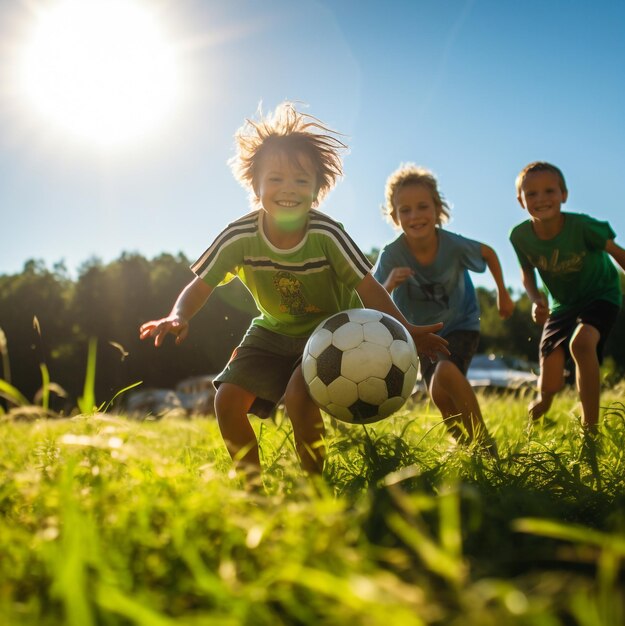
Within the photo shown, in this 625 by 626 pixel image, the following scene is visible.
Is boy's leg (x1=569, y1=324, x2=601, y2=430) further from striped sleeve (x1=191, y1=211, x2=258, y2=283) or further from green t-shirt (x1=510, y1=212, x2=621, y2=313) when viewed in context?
striped sleeve (x1=191, y1=211, x2=258, y2=283)

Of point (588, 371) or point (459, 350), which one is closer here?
point (588, 371)

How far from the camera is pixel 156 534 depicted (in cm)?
171

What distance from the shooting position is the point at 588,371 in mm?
4691

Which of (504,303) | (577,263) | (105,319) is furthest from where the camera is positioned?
(105,319)

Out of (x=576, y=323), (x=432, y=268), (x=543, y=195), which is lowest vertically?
(x=576, y=323)

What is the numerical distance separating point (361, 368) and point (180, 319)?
1138 mm

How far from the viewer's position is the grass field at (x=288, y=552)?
3.73 ft

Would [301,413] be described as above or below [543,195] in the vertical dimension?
below

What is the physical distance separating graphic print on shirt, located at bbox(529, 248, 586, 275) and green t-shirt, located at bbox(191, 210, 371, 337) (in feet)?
7.67

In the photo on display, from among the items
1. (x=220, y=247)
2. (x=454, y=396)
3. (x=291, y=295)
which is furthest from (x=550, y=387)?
(x=220, y=247)

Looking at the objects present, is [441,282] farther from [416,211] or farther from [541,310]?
[541,310]

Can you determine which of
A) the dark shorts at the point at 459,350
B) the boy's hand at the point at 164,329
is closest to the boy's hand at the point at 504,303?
the dark shorts at the point at 459,350

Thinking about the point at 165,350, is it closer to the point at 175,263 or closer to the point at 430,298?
the point at 175,263

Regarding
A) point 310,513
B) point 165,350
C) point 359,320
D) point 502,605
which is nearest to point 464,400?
point 359,320
